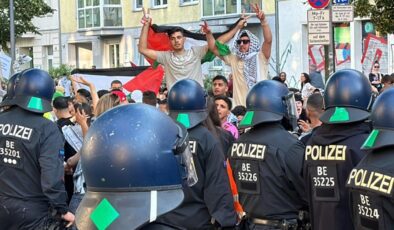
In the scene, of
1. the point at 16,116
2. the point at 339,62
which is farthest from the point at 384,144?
the point at 339,62

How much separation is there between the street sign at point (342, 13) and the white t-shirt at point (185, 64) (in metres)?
4.53

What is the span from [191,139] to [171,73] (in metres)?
4.17

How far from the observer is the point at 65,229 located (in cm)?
739

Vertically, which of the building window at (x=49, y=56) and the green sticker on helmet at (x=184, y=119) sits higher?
the building window at (x=49, y=56)

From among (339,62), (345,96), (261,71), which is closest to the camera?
(345,96)

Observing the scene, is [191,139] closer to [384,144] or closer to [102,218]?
[384,144]

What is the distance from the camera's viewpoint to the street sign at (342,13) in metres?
14.6

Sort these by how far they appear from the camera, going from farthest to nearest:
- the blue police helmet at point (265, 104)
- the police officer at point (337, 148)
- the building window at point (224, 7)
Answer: the building window at point (224, 7)
the blue police helmet at point (265, 104)
the police officer at point (337, 148)

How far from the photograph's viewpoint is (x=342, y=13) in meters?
14.6

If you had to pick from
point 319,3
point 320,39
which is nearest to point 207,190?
point 320,39

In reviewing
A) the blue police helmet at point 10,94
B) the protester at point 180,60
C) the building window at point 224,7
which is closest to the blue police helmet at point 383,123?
the blue police helmet at point 10,94

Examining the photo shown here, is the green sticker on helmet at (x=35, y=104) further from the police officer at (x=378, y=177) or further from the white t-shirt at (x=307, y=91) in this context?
the white t-shirt at (x=307, y=91)

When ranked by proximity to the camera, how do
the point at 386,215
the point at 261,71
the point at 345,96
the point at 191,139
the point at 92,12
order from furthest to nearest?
the point at 92,12 → the point at 261,71 → the point at 191,139 → the point at 345,96 → the point at 386,215

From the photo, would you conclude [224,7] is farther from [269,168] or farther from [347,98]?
[347,98]
